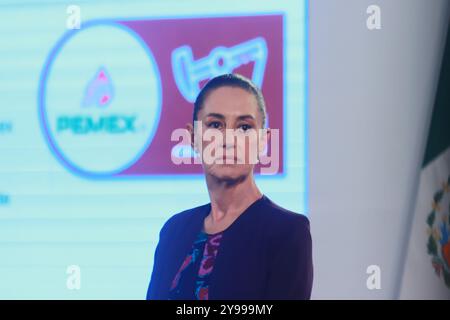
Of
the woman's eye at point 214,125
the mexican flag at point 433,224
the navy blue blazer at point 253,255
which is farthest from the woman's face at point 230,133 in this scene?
the mexican flag at point 433,224

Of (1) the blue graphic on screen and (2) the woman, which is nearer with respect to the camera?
(2) the woman

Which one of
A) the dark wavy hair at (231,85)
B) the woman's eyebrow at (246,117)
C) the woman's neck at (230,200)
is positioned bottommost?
the woman's neck at (230,200)

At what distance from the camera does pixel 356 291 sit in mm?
1893

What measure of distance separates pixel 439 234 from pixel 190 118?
77 cm

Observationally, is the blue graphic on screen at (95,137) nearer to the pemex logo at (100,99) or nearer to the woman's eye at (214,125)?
the pemex logo at (100,99)

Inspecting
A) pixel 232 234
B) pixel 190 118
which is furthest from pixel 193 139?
pixel 232 234

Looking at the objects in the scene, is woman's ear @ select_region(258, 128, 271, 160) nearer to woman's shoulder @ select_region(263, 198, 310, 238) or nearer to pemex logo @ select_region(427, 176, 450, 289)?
woman's shoulder @ select_region(263, 198, 310, 238)

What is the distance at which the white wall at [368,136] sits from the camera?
189 cm

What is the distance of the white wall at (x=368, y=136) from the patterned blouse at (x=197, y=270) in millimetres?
295

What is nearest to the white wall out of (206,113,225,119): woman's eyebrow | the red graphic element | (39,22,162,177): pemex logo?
the red graphic element

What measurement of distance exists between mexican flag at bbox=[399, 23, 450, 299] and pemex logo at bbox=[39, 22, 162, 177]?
0.78 meters

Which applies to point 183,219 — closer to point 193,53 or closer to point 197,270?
point 197,270

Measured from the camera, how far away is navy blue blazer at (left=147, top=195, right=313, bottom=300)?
1827 millimetres
